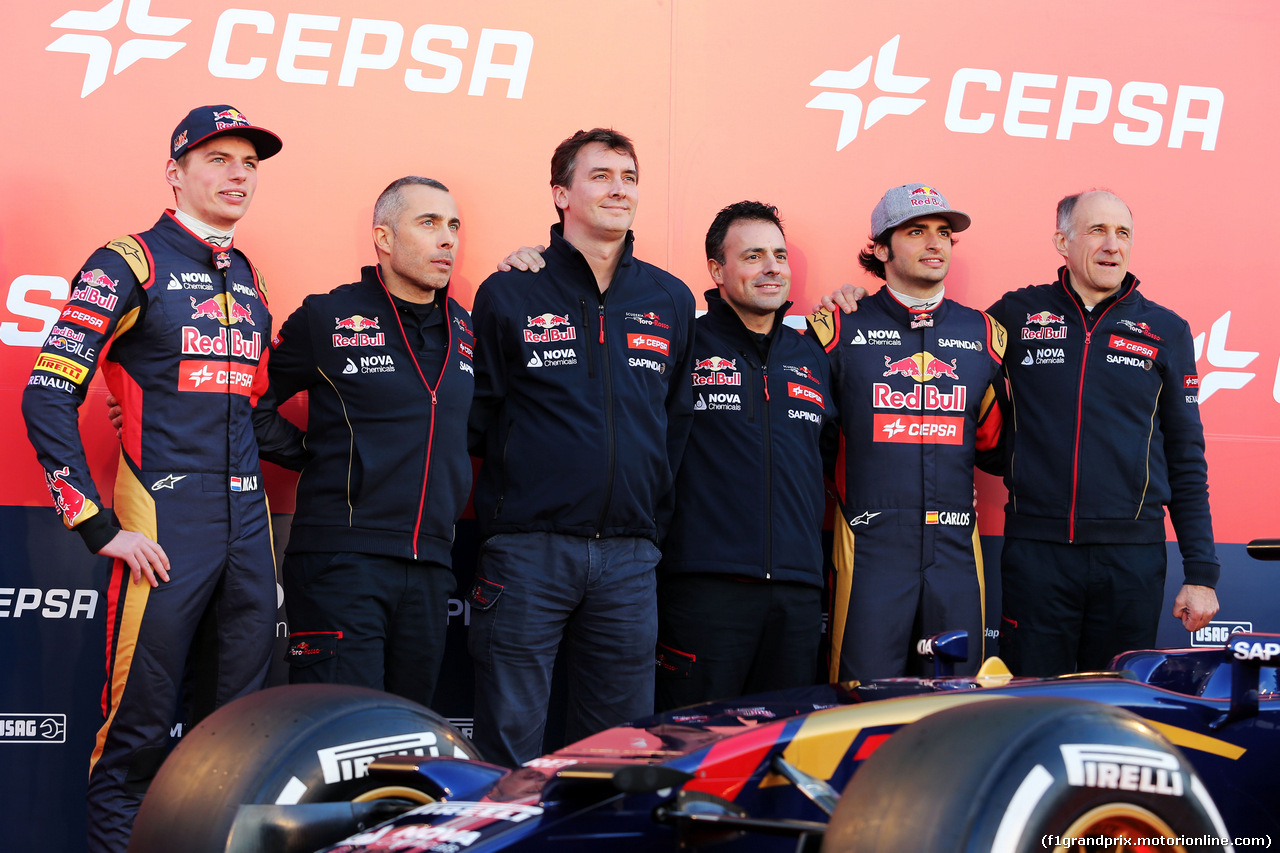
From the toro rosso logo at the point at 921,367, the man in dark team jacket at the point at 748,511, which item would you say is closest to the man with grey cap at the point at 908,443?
the toro rosso logo at the point at 921,367

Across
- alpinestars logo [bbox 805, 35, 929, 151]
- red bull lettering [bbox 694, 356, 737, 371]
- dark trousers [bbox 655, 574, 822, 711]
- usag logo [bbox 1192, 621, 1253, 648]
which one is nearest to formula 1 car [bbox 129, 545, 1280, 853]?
dark trousers [bbox 655, 574, 822, 711]

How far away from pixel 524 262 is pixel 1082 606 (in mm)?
2174

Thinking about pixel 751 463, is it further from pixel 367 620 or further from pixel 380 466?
pixel 367 620

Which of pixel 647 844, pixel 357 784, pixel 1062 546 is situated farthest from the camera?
pixel 1062 546

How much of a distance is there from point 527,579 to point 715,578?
619 millimetres

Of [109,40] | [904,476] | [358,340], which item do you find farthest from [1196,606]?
[109,40]

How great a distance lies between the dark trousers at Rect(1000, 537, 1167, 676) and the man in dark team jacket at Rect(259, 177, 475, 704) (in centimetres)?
192

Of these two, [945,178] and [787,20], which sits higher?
[787,20]

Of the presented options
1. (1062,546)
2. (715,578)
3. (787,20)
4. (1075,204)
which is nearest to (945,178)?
(1075,204)

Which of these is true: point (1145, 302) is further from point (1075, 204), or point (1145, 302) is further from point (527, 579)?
point (527, 579)

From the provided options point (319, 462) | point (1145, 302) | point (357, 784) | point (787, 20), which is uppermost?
point (787, 20)

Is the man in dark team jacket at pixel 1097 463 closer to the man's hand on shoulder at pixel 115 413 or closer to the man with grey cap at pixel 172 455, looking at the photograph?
the man with grey cap at pixel 172 455

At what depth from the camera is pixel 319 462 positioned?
11.2ft

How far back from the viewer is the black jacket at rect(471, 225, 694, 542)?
3367 millimetres
